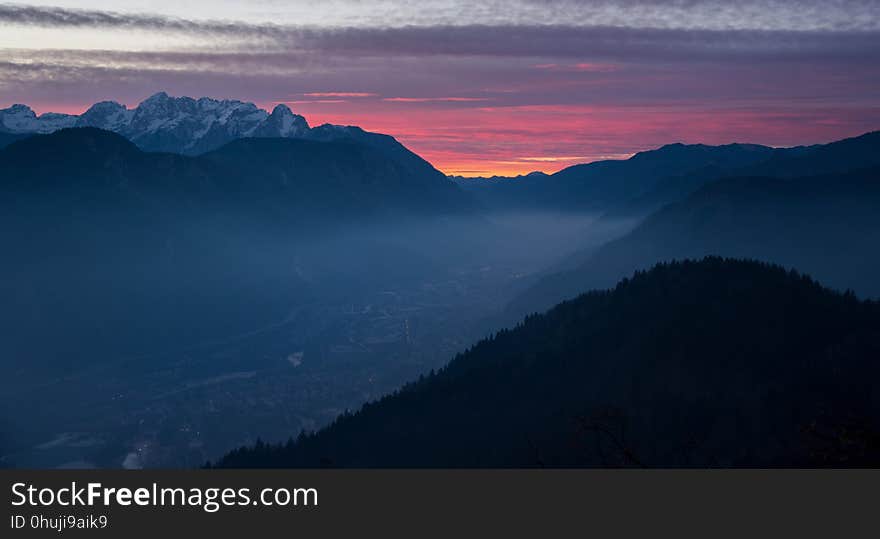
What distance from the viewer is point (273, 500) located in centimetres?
3694

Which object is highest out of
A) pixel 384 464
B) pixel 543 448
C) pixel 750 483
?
pixel 750 483

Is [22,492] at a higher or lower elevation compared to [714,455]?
higher

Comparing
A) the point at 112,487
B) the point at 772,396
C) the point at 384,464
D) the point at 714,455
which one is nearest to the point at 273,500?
the point at 112,487

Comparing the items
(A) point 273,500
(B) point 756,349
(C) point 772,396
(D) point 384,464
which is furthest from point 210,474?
(B) point 756,349

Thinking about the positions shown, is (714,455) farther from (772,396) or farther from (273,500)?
(273,500)

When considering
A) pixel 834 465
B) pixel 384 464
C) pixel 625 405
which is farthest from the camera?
pixel 384 464

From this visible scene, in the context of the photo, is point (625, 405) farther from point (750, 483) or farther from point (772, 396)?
point (750, 483)

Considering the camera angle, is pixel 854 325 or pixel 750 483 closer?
pixel 750 483

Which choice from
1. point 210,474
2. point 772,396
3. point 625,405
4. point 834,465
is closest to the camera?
point 210,474

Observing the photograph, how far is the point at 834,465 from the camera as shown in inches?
2734

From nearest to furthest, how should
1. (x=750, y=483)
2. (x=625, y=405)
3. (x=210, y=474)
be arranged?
(x=750, y=483)
(x=210, y=474)
(x=625, y=405)

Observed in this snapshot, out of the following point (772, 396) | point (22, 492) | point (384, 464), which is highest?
point (22, 492)

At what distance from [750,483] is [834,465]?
43.5m

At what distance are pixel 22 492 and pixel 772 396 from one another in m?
149
